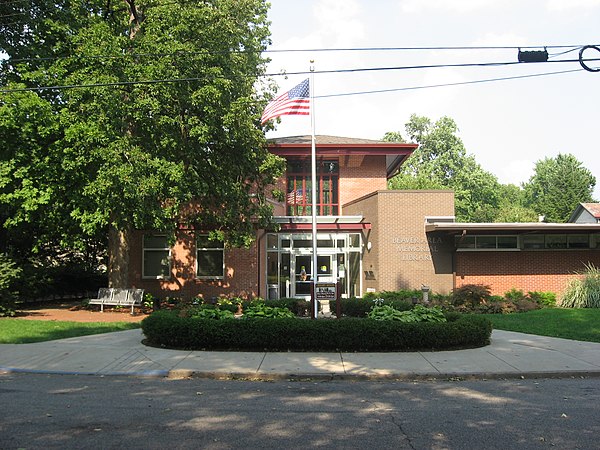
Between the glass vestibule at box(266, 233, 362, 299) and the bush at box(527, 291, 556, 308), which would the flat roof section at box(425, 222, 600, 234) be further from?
the glass vestibule at box(266, 233, 362, 299)

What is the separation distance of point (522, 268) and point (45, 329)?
18.6 m

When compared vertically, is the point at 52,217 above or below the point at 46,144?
below

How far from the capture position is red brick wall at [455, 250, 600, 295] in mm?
21594

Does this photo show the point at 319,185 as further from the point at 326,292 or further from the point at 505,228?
the point at 326,292

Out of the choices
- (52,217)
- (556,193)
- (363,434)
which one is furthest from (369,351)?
(556,193)

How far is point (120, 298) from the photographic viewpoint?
19188 millimetres

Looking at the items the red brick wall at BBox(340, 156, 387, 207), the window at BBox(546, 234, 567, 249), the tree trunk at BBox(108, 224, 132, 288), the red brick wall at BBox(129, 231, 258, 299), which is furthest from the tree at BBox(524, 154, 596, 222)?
the tree trunk at BBox(108, 224, 132, 288)

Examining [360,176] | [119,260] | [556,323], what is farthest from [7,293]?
[556,323]

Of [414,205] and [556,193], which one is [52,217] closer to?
[414,205]

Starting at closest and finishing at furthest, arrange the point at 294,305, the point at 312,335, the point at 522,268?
the point at 312,335 → the point at 294,305 → the point at 522,268

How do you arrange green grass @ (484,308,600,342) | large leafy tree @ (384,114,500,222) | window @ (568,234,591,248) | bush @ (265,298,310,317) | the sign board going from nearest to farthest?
1. the sign board
2. green grass @ (484,308,600,342)
3. bush @ (265,298,310,317)
4. window @ (568,234,591,248)
5. large leafy tree @ (384,114,500,222)

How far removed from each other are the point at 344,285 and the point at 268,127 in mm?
8232

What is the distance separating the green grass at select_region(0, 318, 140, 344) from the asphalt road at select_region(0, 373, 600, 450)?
420cm

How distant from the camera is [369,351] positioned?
11.5 meters
